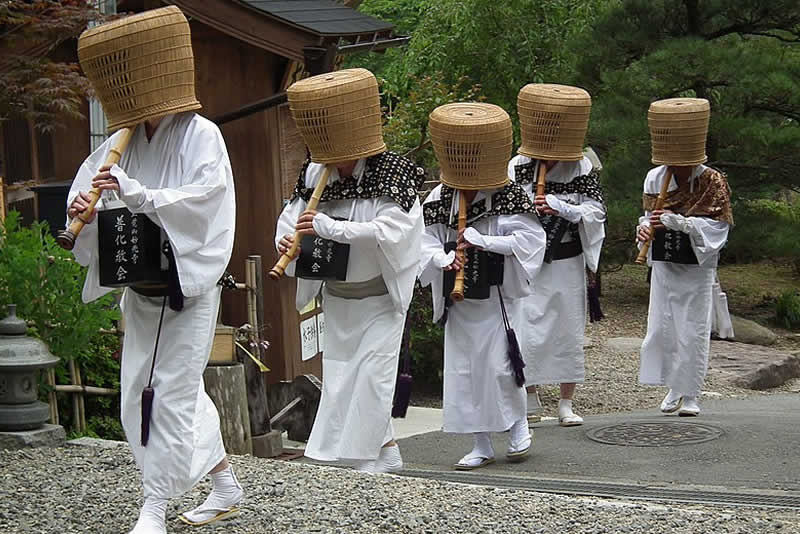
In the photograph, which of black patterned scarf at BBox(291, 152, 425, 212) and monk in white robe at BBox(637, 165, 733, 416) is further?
monk in white robe at BBox(637, 165, 733, 416)

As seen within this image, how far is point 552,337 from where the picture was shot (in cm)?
1029

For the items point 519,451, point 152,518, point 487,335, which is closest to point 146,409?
point 152,518

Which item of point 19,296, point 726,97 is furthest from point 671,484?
point 726,97

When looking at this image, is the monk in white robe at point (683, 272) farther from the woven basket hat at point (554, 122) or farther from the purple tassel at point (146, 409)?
the purple tassel at point (146, 409)

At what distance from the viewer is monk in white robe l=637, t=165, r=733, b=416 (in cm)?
1023

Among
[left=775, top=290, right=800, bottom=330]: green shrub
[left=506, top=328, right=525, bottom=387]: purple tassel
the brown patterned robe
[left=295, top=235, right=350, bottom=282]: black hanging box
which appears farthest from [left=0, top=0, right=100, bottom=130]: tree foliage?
[left=775, top=290, right=800, bottom=330]: green shrub

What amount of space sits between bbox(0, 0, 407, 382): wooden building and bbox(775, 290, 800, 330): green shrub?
29.1 ft

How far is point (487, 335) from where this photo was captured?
8523 mm

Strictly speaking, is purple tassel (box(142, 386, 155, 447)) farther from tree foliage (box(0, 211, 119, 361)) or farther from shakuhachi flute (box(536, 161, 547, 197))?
shakuhachi flute (box(536, 161, 547, 197))

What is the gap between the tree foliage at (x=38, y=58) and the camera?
8203 mm

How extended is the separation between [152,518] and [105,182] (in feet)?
4.62

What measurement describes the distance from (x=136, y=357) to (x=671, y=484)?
3.45m

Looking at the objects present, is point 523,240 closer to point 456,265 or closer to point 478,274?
point 478,274

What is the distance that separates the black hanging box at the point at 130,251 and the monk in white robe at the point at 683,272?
546 centimetres
